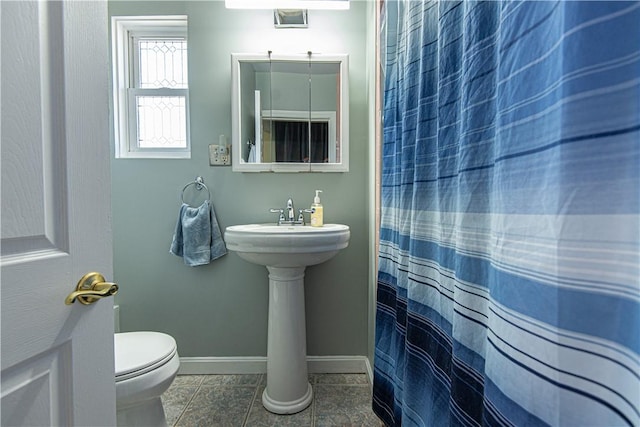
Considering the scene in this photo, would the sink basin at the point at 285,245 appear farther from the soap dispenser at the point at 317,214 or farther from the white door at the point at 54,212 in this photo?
the white door at the point at 54,212

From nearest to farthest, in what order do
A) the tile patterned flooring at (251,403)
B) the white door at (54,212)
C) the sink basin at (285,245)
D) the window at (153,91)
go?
the white door at (54,212)
the sink basin at (285,245)
the tile patterned flooring at (251,403)
the window at (153,91)

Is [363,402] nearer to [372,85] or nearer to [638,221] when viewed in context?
[638,221]

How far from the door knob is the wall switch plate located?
1.13 m

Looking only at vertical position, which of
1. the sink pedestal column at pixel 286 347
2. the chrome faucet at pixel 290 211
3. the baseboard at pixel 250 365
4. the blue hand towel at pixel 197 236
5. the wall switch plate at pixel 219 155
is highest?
the wall switch plate at pixel 219 155

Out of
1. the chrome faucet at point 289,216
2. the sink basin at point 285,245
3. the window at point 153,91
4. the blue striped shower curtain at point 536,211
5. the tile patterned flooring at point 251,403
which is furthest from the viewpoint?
the window at point 153,91

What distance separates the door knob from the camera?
20.5 inches

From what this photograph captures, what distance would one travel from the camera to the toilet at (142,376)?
965mm

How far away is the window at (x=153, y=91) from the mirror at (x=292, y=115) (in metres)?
0.37

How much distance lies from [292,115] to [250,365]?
1.46 metres

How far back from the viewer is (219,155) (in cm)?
162

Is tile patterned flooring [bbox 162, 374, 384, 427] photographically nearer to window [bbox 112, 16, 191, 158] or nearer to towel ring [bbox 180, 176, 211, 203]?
towel ring [bbox 180, 176, 211, 203]

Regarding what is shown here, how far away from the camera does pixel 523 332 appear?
0.36m

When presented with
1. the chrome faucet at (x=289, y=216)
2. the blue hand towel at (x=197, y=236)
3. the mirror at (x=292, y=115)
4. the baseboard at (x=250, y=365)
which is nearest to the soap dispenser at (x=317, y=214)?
the chrome faucet at (x=289, y=216)

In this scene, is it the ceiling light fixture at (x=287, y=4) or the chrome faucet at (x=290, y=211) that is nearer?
the ceiling light fixture at (x=287, y=4)
